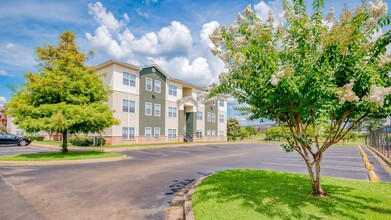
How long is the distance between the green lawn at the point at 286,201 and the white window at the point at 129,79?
21.8 metres

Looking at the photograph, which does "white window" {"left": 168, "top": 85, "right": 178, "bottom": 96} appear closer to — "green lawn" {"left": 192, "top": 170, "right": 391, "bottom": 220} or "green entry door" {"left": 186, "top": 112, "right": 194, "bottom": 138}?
"green entry door" {"left": 186, "top": 112, "right": 194, "bottom": 138}

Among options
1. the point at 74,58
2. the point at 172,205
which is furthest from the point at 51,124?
the point at 172,205

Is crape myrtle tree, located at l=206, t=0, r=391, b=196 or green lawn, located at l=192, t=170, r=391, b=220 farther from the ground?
crape myrtle tree, located at l=206, t=0, r=391, b=196

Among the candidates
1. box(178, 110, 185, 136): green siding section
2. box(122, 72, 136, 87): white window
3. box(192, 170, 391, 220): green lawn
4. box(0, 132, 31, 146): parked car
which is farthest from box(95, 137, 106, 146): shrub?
box(192, 170, 391, 220): green lawn

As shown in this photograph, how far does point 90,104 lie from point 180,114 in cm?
1987

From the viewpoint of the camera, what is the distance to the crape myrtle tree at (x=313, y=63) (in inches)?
161

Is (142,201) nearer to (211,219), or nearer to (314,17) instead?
(211,219)

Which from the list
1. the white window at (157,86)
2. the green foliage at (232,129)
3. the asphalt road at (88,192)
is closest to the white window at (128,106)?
the white window at (157,86)

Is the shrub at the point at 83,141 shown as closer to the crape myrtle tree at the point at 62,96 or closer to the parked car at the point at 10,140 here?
the parked car at the point at 10,140

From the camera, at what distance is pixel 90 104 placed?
1495 centimetres

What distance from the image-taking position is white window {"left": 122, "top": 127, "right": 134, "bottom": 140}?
2599cm

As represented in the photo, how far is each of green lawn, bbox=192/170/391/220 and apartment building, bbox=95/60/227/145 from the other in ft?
55.5

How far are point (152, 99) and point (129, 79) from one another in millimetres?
4429

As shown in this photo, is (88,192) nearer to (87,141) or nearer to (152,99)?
(87,141)
